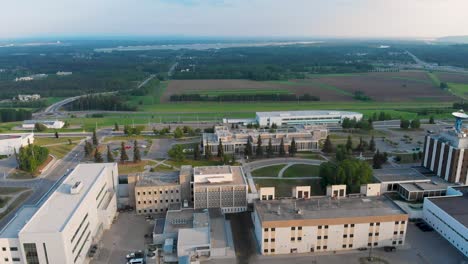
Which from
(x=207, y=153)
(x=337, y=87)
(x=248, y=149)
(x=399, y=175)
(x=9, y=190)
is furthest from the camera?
(x=337, y=87)

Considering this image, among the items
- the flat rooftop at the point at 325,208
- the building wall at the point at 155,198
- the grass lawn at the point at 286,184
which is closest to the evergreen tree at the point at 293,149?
the grass lawn at the point at 286,184

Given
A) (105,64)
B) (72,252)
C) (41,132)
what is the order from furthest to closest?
1. (105,64)
2. (41,132)
3. (72,252)

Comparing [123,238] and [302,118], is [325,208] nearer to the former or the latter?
[123,238]

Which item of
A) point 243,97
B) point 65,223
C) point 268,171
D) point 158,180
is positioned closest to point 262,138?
point 268,171

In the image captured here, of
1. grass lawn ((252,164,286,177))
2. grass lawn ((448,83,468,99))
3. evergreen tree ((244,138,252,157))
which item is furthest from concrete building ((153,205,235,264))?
grass lawn ((448,83,468,99))

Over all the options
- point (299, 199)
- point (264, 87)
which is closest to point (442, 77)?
point (264, 87)

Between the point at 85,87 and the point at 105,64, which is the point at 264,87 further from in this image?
the point at 105,64

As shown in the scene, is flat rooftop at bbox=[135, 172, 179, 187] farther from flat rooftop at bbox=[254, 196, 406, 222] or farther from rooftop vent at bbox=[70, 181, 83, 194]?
flat rooftop at bbox=[254, 196, 406, 222]
